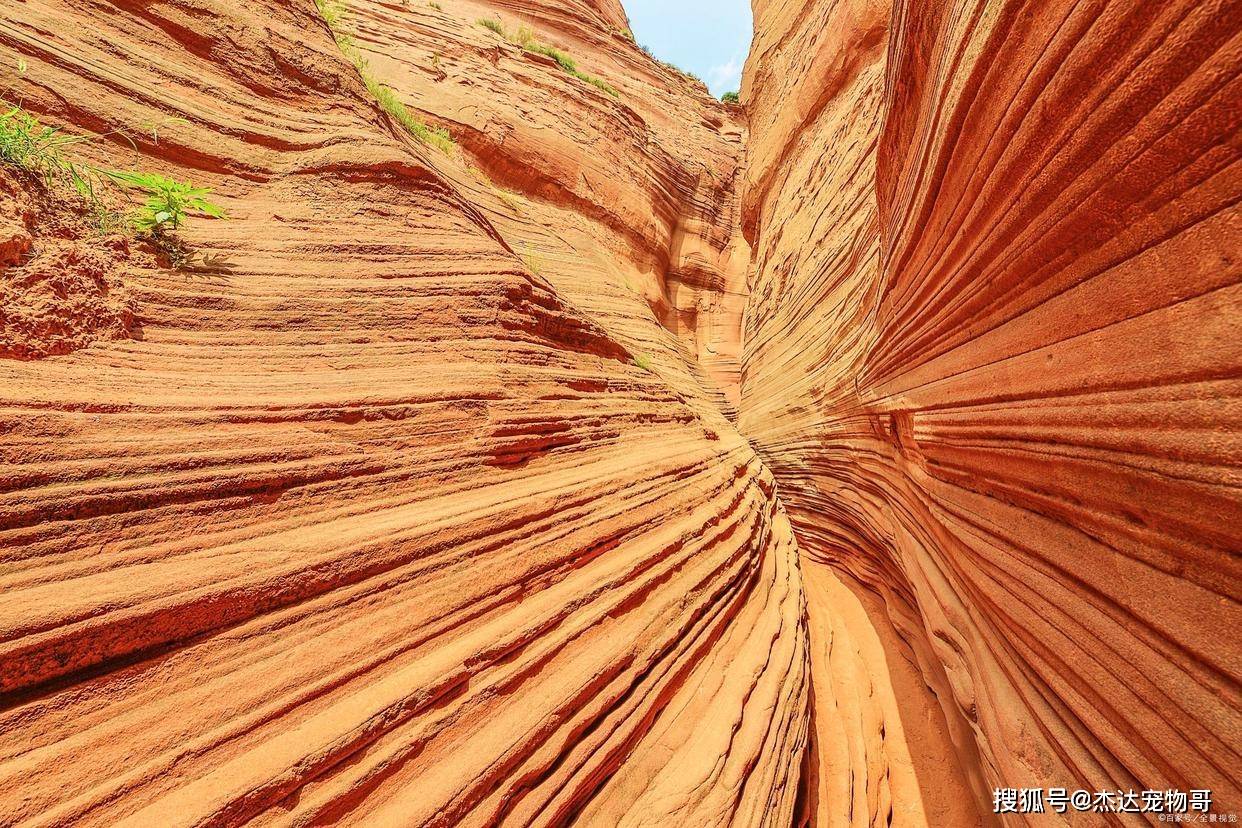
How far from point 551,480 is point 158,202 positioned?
2429 millimetres

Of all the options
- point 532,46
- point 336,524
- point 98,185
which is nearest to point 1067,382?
point 336,524

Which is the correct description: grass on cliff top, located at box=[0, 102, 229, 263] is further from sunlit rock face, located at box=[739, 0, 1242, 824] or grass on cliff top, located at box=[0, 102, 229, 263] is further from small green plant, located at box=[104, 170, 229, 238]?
sunlit rock face, located at box=[739, 0, 1242, 824]

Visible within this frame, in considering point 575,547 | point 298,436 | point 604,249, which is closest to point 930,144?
point 575,547

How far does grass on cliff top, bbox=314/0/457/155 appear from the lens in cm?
427

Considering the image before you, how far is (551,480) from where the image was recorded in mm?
2672

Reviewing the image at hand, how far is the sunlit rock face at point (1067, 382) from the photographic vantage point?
1343 mm

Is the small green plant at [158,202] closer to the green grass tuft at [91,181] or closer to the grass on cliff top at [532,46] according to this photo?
the green grass tuft at [91,181]

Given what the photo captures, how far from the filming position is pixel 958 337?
10.0 feet

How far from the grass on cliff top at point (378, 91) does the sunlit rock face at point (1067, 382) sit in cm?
457

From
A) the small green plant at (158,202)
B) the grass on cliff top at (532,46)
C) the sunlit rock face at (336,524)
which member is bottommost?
the sunlit rock face at (336,524)

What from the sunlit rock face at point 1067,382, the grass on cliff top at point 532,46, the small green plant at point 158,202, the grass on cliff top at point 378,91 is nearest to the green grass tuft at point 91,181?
the small green plant at point 158,202

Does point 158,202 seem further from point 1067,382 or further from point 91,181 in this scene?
point 1067,382

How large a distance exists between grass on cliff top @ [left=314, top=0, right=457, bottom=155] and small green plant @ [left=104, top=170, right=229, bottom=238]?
223 cm

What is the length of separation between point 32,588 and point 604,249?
8840 mm
